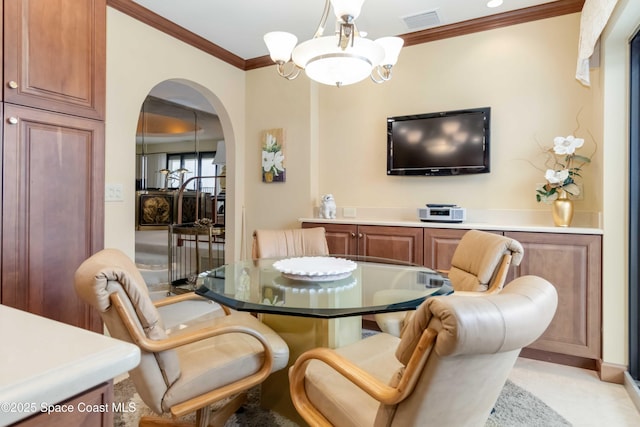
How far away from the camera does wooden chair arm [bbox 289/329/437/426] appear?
0.89 metres

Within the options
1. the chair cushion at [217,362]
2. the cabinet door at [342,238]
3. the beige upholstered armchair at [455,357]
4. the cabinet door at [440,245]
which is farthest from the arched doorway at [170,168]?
the beige upholstered armchair at [455,357]

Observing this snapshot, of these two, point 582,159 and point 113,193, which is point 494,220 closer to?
point 582,159

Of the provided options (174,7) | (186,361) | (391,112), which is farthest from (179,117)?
(186,361)

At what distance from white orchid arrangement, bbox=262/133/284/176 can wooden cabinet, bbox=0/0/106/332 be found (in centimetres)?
197

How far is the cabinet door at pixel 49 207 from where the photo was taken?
1754 mm

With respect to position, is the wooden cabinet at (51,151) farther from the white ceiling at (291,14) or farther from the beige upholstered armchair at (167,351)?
the white ceiling at (291,14)

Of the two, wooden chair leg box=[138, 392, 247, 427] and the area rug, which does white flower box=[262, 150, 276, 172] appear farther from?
wooden chair leg box=[138, 392, 247, 427]

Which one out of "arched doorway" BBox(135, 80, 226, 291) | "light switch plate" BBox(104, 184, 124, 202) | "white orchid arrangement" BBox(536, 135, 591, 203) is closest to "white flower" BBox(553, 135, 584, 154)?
"white orchid arrangement" BBox(536, 135, 591, 203)

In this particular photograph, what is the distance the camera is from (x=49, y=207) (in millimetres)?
1895

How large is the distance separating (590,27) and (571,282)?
66.9 inches

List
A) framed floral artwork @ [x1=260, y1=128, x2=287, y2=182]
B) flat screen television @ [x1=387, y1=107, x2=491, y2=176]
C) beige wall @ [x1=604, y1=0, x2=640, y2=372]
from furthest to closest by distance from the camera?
framed floral artwork @ [x1=260, y1=128, x2=287, y2=182] < flat screen television @ [x1=387, y1=107, x2=491, y2=176] < beige wall @ [x1=604, y1=0, x2=640, y2=372]

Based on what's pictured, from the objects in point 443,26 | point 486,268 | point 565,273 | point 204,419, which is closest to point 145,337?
point 204,419

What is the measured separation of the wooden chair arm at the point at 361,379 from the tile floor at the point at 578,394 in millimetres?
1520

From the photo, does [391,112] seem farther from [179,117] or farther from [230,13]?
[179,117]
